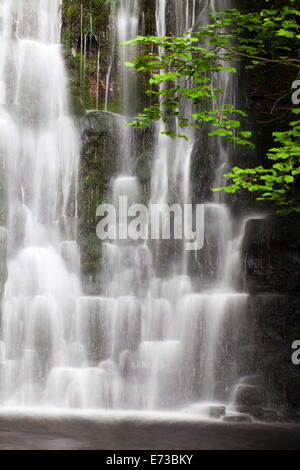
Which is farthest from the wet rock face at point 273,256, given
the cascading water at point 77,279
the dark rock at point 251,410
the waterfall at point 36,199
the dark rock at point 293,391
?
the waterfall at point 36,199

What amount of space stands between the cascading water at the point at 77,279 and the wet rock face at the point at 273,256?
1.42ft

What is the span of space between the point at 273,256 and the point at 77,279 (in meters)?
4.28

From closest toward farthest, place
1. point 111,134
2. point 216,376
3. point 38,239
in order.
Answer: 1. point 216,376
2. point 38,239
3. point 111,134

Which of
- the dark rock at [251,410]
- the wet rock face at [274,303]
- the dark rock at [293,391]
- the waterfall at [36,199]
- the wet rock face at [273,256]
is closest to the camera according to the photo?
the dark rock at [251,410]

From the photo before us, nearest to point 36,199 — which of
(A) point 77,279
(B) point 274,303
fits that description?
(A) point 77,279

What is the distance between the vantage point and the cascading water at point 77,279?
12383 millimetres

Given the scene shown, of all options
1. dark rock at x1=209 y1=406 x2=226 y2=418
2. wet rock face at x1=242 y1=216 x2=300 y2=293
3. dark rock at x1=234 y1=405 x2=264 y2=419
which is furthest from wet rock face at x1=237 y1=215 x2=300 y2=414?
dark rock at x1=209 y1=406 x2=226 y2=418

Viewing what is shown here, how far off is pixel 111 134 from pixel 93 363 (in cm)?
571

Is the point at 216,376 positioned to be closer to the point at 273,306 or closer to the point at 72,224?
the point at 273,306

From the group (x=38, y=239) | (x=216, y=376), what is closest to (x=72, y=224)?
(x=38, y=239)

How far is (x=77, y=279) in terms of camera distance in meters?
14.0

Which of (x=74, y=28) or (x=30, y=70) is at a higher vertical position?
(x=74, y=28)

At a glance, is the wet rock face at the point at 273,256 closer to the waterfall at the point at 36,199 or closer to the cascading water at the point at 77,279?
the cascading water at the point at 77,279

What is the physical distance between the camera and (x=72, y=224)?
14.8m
